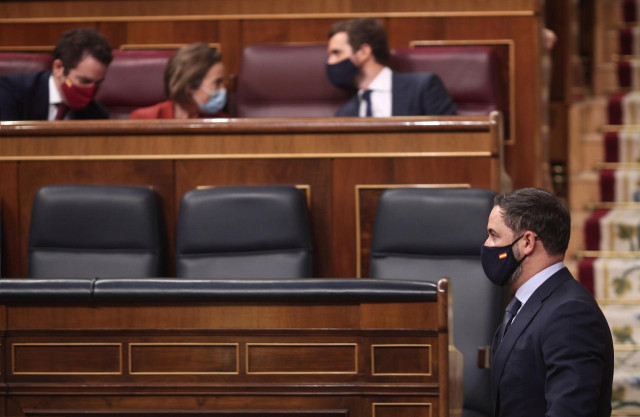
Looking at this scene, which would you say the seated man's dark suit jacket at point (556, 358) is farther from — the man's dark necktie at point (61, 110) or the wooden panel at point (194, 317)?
the man's dark necktie at point (61, 110)

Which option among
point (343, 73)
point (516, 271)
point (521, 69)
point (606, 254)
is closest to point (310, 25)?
point (343, 73)

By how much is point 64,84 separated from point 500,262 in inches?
28.4

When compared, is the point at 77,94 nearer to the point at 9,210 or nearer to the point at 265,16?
the point at 9,210

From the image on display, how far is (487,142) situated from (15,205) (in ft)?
1.63

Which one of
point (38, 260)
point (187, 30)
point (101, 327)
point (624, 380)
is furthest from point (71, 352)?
point (187, 30)

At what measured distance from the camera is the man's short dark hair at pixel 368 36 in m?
1.19

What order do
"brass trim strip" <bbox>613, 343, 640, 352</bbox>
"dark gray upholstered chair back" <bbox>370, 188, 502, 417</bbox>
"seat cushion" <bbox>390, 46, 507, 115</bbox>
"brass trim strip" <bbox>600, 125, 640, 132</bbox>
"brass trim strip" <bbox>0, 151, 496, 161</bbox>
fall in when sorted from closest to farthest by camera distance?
"dark gray upholstered chair back" <bbox>370, 188, 502, 417</bbox> → "brass trim strip" <bbox>0, 151, 496, 161</bbox> → "brass trim strip" <bbox>613, 343, 640, 352</bbox> → "seat cushion" <bbox>390, 46, 507, 115</bbox> → "brass trim strip" <bbox>600, 125, 640, 132</bbox>

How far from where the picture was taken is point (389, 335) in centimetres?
70

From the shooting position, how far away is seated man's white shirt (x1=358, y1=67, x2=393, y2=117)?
1.20m

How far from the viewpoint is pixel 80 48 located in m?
1.14

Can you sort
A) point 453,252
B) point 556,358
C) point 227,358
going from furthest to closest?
point 453,252
point 227,358
point 556,358

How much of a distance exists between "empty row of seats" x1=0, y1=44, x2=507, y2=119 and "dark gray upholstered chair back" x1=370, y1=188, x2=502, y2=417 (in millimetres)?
351

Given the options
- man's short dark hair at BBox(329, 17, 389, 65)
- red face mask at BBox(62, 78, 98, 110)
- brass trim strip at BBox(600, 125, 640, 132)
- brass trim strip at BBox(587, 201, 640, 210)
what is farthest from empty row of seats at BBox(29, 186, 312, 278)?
brass trim strip at BBox(600, 125, 640, 132)

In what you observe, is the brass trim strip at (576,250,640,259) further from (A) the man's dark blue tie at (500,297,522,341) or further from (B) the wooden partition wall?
(A) the man's dark blue tie at (500,297,522,341)
